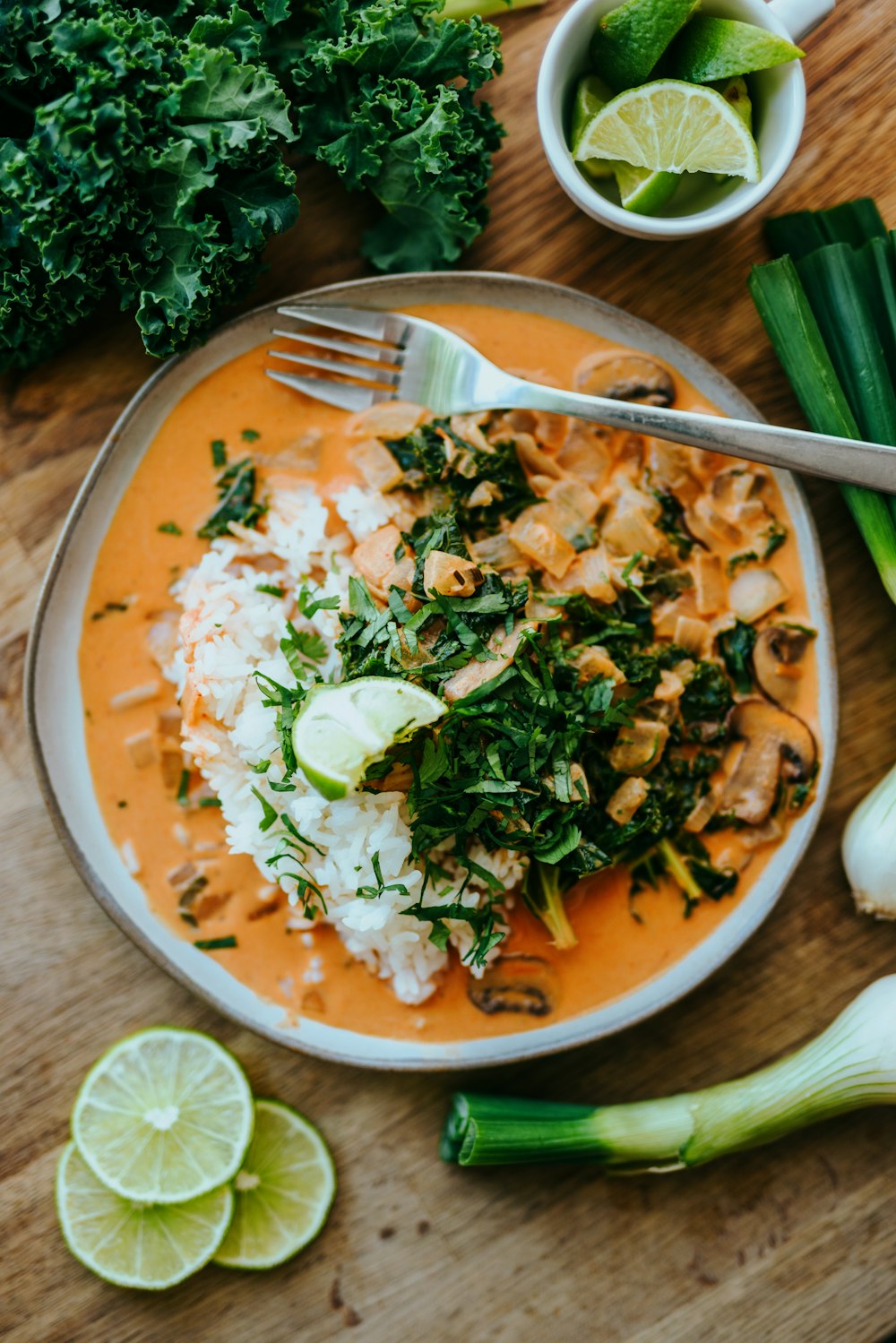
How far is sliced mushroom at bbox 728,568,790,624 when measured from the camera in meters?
2.24

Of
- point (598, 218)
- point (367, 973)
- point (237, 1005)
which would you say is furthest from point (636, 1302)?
point (598, 218)

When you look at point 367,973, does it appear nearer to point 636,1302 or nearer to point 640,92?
point 636,1302

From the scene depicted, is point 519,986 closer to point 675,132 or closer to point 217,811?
point 217,811

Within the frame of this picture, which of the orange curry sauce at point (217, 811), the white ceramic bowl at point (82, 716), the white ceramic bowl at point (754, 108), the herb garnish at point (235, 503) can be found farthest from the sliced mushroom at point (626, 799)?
the white ceramic bowl at point (754, 108)

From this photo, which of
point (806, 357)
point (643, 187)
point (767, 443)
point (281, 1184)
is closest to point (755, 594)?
point (767, 443)

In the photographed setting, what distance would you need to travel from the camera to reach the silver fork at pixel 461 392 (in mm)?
2066

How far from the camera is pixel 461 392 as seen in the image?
7.18 feet

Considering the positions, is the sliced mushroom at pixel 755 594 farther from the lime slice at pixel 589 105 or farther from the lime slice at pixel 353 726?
the lime slice at pixel 589 105

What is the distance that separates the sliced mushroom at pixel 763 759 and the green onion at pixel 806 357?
0.46 metres

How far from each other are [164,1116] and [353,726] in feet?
3.76

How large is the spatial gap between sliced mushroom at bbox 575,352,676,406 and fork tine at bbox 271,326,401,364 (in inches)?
18.4

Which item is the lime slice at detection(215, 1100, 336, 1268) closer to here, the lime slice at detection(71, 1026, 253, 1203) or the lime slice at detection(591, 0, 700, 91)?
the lime slice at detection(71, 1026, 253, 1203)

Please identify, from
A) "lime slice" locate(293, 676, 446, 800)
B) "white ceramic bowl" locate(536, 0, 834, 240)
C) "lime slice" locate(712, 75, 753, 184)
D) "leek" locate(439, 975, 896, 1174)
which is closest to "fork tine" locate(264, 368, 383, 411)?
"white ceramic bowl" locate(536, 0, 834, 240)

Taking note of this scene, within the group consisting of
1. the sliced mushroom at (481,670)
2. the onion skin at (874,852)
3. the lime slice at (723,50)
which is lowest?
the onion skin at (874,852)
